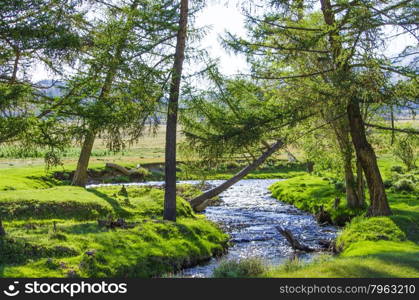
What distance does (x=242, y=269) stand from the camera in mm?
14016

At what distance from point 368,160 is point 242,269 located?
8357mm

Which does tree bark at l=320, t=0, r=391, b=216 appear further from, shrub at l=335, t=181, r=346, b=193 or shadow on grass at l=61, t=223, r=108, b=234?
shrub at l=335, t=181, r=346, b=193

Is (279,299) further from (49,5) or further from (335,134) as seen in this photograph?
(335,134)

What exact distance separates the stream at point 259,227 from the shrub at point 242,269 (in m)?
1.17

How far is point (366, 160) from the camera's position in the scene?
63.4 feet

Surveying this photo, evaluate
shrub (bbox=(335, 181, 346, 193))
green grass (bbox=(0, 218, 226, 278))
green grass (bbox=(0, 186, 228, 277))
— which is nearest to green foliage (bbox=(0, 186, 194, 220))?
green grass (bbox=(0, 186, 228, 277))

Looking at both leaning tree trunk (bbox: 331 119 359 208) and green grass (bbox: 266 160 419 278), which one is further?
leaning tree trunk (bbox: 331 119 359 208)

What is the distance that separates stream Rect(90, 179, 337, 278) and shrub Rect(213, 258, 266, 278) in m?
1.17

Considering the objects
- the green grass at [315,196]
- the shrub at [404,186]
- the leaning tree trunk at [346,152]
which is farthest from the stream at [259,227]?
the shrub at [404,186]

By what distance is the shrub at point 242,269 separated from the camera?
44.0ft

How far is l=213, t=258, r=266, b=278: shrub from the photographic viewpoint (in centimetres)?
1341

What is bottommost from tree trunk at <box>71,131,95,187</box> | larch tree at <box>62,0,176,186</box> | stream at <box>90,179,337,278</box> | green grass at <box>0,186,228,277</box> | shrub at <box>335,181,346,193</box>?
stream at <box>90,179,337,278</box>

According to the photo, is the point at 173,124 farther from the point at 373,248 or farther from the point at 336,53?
the point at 373,248

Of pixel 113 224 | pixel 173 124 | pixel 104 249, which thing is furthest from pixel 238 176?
pixel 104 249
